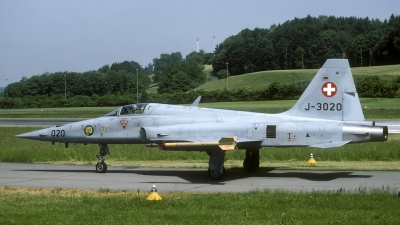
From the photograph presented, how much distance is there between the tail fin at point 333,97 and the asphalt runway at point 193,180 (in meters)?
2.02

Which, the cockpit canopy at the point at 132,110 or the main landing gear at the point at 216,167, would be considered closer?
the main landing gear at the point at 216,167

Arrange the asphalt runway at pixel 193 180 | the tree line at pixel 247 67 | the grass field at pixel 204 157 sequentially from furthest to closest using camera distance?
the tree line at pixel 247 67 < the grass field at pixel 204 157 < the asphalt runway at pixel 193 180

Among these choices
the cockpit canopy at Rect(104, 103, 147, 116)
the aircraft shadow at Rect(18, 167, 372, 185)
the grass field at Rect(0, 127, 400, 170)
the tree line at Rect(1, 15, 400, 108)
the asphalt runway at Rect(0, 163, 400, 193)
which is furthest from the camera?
the tree line at Rect(1, 15, 400, 108)

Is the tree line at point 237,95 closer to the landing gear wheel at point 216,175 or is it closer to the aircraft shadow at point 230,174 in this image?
the aircraft shadow at point 230,174

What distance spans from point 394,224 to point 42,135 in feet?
46.7

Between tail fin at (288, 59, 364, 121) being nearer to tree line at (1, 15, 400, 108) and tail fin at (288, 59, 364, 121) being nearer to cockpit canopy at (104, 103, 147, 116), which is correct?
cockpit canopy at (104, 103, 147, 116)

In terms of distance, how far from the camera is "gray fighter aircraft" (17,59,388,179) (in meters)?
17.5

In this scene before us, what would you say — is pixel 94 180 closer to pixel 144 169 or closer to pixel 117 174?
pixel 117 174

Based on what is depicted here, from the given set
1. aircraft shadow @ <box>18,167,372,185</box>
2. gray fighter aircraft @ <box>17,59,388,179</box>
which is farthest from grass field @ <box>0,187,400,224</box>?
aircraft shadow @ <box>18,167,372,185</box>

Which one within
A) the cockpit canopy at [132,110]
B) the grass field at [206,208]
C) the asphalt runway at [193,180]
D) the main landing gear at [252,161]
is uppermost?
the cockpit canopy at [132,110]

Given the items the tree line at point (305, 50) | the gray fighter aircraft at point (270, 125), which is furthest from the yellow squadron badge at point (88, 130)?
the tree line at point (305, 50)

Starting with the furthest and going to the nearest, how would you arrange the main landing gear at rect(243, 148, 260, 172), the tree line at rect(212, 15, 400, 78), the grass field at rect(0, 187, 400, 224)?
the tree line at rect(212, 15, 400, 78) < the main landing gear at rect(243, 148, 260, 172) < the grass field at rect(0, 187, 400, 224)

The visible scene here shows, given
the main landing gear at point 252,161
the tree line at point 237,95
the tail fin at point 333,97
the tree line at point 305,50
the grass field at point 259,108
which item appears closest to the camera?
the tail fin at point 333,97

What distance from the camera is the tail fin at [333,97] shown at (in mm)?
17875
